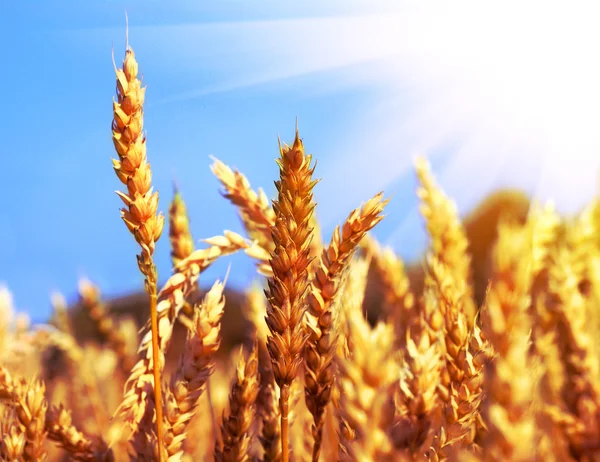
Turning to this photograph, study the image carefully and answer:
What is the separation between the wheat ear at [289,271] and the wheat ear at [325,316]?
85mm

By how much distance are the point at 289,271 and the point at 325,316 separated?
0.14 m

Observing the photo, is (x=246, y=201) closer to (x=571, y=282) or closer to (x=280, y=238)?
(x=280, y=238)

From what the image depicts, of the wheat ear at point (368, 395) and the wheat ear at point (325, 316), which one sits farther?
the wheat ear at point (325, 316)

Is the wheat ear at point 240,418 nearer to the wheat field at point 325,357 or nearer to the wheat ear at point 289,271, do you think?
the wheat field at point 325,357

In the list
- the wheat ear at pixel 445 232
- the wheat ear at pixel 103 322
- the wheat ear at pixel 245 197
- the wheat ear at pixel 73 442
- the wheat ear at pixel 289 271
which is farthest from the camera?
the wheat ear at pixel 103 322

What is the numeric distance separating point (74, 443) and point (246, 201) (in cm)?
61

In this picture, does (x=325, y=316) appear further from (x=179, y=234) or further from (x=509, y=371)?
(x=179, y=234)

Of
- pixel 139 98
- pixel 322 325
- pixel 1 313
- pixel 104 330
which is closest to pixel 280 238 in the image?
pixel 322 325

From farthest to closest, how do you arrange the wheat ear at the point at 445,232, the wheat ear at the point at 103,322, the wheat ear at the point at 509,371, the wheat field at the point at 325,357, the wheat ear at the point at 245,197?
the wheat ear at the point at 103,322
the wheat ear at the point at 445,232
the wheat ear at the point at 245,197
the wheat field at the point at 325,357
the wheat ear at the point at 509,371

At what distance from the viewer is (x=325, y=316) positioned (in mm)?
1022

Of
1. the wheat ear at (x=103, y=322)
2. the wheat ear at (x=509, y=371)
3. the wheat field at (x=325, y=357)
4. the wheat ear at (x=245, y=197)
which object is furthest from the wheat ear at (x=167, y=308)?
the wheat ear at (x=103, y=322)

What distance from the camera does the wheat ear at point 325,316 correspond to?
101cm

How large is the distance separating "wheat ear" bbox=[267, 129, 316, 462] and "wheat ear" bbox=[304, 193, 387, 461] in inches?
3.4

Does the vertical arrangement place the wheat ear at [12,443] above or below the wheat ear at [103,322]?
below
